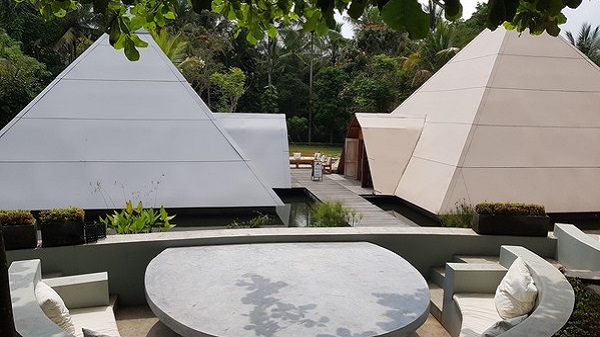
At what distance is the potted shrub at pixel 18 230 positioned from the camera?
15.8 feet

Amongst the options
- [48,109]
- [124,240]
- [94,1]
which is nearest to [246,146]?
[48,109]

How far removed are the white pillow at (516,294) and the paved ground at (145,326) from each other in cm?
78

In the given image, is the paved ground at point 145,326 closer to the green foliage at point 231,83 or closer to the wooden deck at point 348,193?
the wooden deck at point 348,193

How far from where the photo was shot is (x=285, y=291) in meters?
4.12

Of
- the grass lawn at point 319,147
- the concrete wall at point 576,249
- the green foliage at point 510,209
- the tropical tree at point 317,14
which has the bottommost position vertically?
the grass lawn at point 319,147

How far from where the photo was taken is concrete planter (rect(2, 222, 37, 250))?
479 centimetres

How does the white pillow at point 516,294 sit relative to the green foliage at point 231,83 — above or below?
below

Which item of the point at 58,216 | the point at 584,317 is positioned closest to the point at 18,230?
the point at 58,216

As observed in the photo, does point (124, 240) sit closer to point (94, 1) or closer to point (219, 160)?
point (94, 1)

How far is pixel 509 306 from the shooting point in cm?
404

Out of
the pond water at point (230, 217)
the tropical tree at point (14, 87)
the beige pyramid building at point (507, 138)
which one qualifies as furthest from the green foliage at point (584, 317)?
the tropical tree at point (14, 87)

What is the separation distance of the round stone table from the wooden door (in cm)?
1126

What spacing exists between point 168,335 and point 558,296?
3617 mm

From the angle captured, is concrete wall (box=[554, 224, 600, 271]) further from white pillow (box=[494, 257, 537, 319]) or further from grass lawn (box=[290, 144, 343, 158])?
grass lawn (box=[290, 144, 343, 158])
